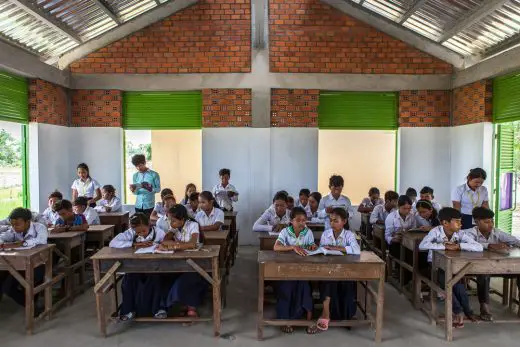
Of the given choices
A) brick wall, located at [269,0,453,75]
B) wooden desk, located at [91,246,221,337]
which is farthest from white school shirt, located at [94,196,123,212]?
brick wall, located at [269,0,453,75]

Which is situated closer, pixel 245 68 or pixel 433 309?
pixel 433 309


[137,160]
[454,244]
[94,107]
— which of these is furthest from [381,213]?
[94,107]

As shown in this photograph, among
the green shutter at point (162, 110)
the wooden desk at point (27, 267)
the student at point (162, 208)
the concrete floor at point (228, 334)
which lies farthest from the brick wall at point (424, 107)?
the wooden desk at point (27, 267)

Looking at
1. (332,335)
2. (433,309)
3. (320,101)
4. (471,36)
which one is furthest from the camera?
(320,101)

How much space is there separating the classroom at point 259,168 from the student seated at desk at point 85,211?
6 cm

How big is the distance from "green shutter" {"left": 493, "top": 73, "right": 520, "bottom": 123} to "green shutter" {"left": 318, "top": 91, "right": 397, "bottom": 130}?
1914 millimetres

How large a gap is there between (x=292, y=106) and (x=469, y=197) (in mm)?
3593

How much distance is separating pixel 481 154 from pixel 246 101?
4256 millimetres

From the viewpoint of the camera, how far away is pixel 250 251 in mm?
8008

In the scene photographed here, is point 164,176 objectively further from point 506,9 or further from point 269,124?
point 506,9

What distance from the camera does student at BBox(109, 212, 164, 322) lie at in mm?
4383

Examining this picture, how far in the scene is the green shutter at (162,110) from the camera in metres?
8.69

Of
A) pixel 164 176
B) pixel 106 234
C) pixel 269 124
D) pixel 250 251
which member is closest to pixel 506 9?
pixel 269 124

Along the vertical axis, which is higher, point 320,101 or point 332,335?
point 320,101
